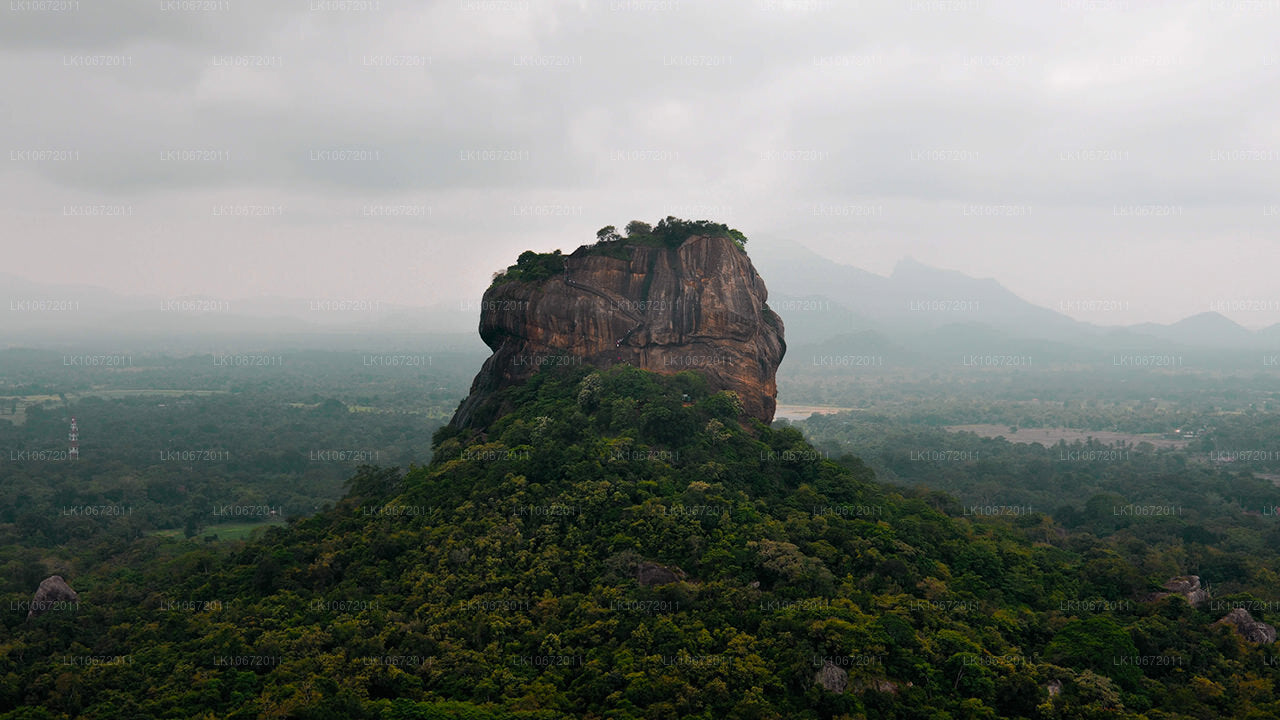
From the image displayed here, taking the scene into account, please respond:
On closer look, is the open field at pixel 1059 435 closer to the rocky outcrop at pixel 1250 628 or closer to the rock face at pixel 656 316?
the rock face at pixel 656 316

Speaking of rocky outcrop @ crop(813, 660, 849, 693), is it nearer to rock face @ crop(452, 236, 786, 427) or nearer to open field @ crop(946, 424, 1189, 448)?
rock face @ crop(452, 236, 786, 427)

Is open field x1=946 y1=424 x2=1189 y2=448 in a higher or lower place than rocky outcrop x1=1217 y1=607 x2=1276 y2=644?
lower

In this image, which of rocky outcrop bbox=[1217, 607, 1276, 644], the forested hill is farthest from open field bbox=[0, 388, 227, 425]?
rocky outcrop bbox=[1217, 607, 1276, 644]

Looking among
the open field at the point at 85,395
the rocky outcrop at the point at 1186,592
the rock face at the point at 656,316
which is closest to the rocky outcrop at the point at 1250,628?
the rocky outcrop at the point at 1186,592

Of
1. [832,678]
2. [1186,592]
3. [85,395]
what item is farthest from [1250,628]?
[85,395]

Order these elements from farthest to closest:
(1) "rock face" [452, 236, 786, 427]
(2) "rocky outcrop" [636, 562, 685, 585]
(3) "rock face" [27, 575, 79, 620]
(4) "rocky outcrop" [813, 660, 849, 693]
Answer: (1) "rock face" [452, 236, 786, 427] < (3) "rock face" [27, 575, 79, 620] < (2) "rocky outcrop" [636, 562, 685, 585] < (4) "rocky outcrop" [813, 660, 849, 693]

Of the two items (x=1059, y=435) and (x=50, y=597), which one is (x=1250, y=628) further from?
(x=1059, y=435)

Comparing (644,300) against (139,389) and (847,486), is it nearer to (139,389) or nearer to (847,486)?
(847,486)
